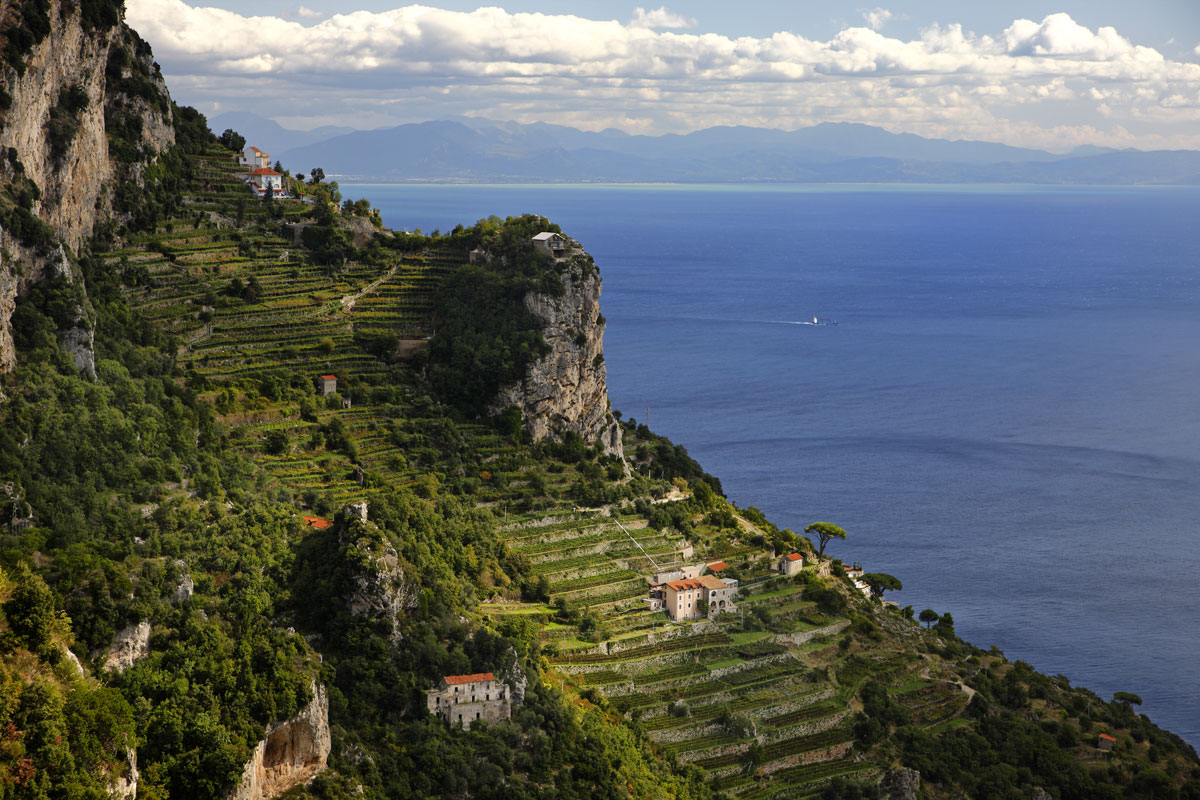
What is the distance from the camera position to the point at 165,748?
26.9 metres

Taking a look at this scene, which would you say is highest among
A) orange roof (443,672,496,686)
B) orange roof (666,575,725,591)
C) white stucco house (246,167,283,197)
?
white stucco house (246,167,283,197)

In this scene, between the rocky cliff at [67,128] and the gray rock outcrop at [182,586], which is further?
the rocky cliff at [67,128]

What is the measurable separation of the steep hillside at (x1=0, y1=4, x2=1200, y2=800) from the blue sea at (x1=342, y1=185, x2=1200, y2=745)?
7386 mm

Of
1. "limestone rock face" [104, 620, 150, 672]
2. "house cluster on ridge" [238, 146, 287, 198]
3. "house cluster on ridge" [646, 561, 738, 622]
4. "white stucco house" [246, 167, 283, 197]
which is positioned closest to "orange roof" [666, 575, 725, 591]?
"house cluster on ridge" [646, 561, 738, 622]

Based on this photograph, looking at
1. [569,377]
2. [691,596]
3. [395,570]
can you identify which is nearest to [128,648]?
[395,570]

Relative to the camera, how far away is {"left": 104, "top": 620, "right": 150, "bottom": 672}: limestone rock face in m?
28.1

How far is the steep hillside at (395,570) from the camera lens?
29.3m

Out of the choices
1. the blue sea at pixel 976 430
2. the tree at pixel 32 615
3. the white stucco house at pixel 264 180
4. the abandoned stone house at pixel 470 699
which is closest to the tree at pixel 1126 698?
the blue sea at pixel 976 430

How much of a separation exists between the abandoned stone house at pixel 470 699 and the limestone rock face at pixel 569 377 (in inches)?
823

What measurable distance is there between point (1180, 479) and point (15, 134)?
64.8 metres

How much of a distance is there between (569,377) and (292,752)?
96.9 ft

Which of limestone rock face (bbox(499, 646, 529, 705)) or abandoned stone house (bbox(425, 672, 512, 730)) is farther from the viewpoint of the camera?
limestone rock face (bbox(499, 646, 529, 705))

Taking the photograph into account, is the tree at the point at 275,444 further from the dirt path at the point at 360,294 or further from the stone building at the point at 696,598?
the stone building at the point at 696,598

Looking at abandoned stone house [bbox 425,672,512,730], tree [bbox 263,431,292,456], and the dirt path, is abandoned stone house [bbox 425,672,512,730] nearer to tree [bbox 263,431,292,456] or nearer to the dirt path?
tree [bbox 263,431,292,456]
